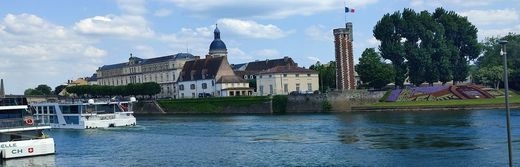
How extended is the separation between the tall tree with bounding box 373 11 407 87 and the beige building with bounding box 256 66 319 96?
78.6 ft

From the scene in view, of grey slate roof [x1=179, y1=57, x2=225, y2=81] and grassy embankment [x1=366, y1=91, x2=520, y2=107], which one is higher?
grey slate roof [x1=179, y1=57, x2=225, y2=81]

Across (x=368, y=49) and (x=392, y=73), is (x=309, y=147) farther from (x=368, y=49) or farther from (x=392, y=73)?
(x=368, y=49)

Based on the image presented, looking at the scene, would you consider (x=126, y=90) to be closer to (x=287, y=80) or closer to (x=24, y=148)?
(x=287, y=80)

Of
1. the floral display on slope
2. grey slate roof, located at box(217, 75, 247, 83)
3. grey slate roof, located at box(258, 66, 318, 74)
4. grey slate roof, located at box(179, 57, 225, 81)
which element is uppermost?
grey slate roof, located at box(179, 57, 225, 81)

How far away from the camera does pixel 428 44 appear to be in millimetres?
121750

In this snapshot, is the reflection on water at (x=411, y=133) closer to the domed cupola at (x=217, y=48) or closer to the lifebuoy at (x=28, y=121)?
the lifebuoy at (x=28, y=121)

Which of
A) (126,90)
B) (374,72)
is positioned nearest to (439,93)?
(374,72)

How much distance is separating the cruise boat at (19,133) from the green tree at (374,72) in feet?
270

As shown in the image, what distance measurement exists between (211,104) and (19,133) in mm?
85277

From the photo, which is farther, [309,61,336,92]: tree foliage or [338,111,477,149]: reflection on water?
[309,61,336,92]: tree foliage

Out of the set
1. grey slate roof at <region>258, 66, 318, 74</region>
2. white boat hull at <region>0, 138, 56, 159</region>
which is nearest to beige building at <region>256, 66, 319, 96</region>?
grey slate roof at <region>258, 66, 318, 74</region>

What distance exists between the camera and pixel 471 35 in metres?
127

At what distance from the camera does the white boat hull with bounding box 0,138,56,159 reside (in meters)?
49.9

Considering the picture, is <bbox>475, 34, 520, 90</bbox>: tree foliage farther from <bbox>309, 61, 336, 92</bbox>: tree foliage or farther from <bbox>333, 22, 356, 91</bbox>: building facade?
<bbox>309, 61, 336, 92</bbox>: tree foliage
